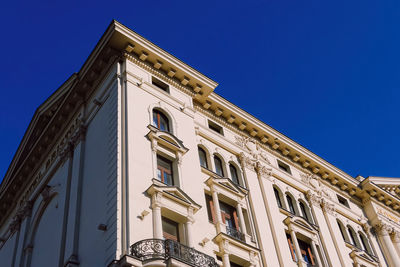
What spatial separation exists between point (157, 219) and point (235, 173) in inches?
414

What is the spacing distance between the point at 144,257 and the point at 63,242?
753 cm

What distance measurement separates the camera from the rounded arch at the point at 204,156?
2959cm

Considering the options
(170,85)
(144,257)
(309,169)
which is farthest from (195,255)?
(309,169)

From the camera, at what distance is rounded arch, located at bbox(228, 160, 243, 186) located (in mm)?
30688

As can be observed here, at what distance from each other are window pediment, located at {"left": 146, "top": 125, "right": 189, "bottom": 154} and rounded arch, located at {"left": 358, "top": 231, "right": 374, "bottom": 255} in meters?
16.4

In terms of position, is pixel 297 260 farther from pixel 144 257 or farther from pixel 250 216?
pixel 144 257

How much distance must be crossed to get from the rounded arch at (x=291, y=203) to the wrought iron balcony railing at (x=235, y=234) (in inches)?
277

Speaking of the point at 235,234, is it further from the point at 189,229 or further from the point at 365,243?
the point at 365,243

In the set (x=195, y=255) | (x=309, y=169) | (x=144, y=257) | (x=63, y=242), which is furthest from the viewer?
(x=309, y=169)

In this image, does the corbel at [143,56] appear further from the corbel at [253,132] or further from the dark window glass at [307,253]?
the dark window glass at [307,253]

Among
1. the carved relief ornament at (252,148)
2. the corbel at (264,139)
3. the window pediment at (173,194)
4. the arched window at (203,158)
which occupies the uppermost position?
the corbel at (264,139)

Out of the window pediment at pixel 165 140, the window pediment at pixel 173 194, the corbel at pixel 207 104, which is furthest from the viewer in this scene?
the corbel at pixel 207 104

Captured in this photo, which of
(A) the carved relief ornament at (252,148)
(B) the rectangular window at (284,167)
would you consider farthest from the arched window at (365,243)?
(A) the carved relief ornament at (252,148)

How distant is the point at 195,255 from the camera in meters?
20.8
